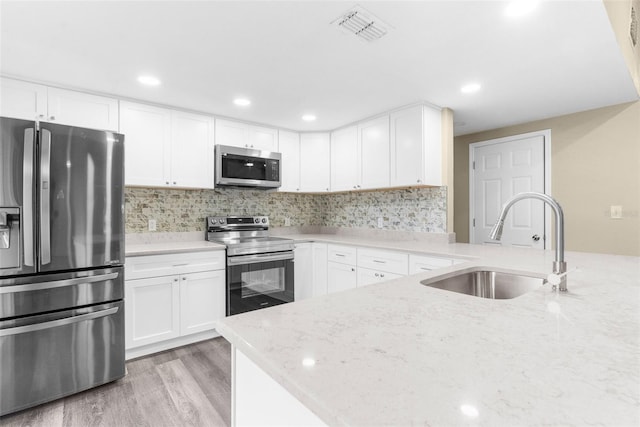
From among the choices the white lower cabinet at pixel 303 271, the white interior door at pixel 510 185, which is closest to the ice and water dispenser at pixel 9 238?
the white lower cabinet at pixel 303 271

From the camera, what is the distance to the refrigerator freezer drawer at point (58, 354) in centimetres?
183

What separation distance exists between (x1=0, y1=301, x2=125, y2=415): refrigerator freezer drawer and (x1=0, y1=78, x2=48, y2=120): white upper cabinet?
5.07 feet

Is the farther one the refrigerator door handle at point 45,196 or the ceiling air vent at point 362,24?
the refrigerator door handle at point 45,196

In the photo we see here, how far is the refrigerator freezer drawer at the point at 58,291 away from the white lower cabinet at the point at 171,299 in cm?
32

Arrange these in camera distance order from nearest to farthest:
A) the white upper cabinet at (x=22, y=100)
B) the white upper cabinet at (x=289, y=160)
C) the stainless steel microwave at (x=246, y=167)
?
the white upper cabinet at (x=22, y=100) < the stainless steel microwave at (x=246, y=167) < the white upper cabinet at (x=289, y=160)

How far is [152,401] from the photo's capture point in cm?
198

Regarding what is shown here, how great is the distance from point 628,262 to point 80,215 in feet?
10.8

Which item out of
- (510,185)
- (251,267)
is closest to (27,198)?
(251,267)

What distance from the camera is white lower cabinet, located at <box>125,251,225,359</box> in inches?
99.0

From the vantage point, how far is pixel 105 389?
83.3 inches

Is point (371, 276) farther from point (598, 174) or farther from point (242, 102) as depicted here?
point (598, 174)

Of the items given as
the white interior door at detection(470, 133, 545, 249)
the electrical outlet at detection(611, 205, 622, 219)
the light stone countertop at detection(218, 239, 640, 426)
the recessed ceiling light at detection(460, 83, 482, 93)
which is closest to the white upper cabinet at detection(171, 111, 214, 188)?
the recessed ceiling light at detection(460, 83, 482, 93)

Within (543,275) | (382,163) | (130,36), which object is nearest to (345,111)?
(382,163)

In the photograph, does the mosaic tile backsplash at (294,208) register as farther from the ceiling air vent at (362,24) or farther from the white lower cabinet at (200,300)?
the ceiling air vent at (362,24)
